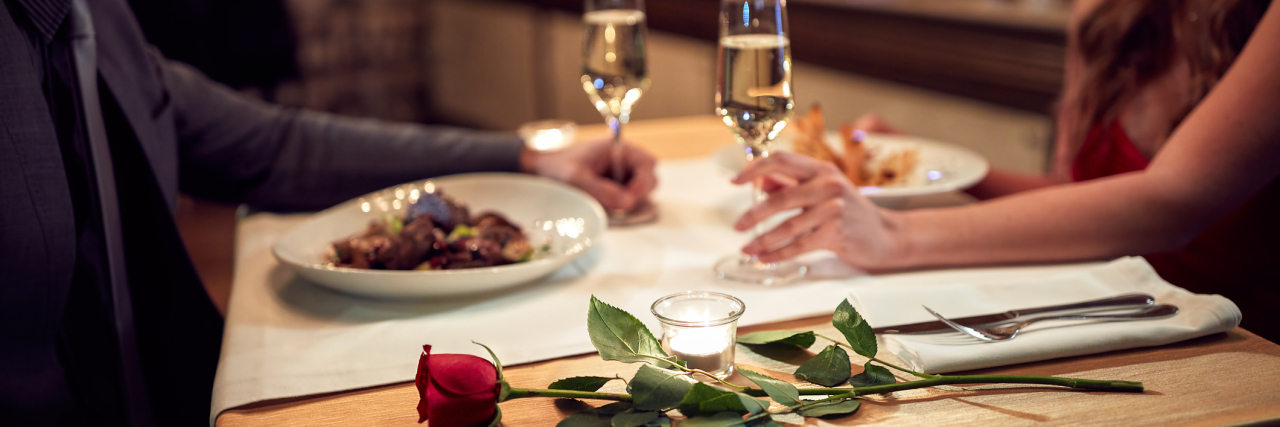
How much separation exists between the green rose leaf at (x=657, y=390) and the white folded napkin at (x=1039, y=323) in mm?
230

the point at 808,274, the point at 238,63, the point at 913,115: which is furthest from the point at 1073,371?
the point at 238,63

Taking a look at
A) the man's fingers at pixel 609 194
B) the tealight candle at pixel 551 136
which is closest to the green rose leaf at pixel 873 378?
the man's fingers at pixel 609 194

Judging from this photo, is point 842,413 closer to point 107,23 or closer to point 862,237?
point 862,237

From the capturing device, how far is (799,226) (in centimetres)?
98

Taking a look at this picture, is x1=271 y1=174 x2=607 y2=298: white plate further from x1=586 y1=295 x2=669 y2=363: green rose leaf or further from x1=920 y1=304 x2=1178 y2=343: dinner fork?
x1=920 y1=304 x2=1178 y2=343: dinner fork

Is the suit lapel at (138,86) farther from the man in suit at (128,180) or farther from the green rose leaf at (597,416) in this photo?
the green rose leaf at (597,416)

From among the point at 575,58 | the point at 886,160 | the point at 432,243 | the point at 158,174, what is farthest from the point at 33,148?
the point at 575,58

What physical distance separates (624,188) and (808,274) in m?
0.39

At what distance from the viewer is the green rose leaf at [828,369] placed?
67 centimetres

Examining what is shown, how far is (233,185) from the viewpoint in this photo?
1.31 m

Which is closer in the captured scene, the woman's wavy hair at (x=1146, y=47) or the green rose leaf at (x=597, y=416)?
the green rose leaf at (x=597, y=416)

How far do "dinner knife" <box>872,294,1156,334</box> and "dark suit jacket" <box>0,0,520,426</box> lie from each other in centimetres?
76

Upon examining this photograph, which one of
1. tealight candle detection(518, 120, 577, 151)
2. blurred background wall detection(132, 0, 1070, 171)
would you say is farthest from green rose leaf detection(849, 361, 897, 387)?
blurred background wall detection(132, 0, 1070, 171)

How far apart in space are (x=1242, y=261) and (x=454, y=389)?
1124mm
